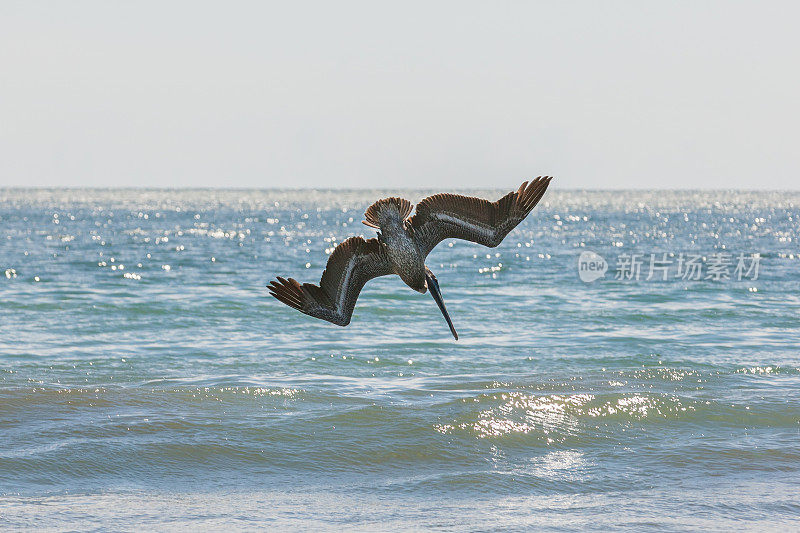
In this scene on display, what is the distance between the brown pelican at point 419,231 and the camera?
31.1 ft

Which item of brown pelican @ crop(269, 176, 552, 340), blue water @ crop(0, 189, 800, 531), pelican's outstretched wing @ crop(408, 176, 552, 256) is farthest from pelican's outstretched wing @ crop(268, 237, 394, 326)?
blue water @ crop(0, 189, 800, 531)

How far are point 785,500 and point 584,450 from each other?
3.04 metres

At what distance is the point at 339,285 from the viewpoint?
34.2ft

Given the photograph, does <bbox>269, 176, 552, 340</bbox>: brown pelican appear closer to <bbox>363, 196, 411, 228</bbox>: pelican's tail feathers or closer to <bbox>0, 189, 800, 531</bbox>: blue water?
<bbox>363, 196, 411, 228</bbox>: pelican's tail feathers

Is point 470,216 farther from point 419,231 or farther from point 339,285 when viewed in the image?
point 339,285

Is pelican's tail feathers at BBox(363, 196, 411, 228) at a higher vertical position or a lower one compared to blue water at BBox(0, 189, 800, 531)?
higher

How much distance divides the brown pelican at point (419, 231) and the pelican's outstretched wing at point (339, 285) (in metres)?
0.01

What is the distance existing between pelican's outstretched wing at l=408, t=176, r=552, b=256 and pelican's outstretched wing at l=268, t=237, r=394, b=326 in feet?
2.12

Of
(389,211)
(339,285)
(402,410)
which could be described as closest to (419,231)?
(389,211)

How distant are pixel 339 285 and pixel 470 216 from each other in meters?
1.66

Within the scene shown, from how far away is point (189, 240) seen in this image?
58812 millimetres

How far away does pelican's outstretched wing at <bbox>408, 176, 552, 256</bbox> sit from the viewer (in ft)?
31.8

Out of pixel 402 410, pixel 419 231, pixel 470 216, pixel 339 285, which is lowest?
pixel 402 410

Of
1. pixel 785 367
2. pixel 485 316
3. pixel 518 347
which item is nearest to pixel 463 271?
pixel 485 316
